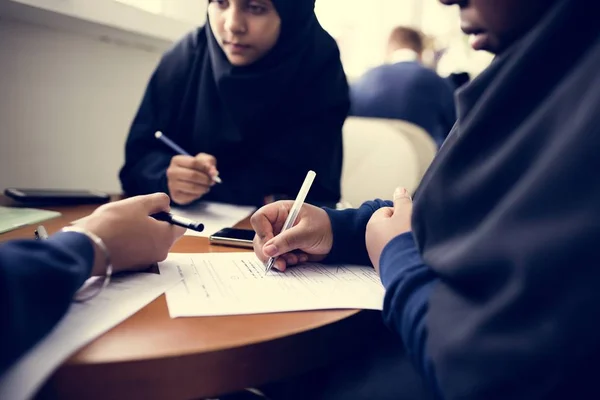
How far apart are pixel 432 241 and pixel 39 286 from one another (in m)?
0.36

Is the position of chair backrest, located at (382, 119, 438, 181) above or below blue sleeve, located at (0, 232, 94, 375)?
below

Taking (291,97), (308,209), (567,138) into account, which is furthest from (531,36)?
(291,97)

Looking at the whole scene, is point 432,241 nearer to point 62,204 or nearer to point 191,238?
point 191,238

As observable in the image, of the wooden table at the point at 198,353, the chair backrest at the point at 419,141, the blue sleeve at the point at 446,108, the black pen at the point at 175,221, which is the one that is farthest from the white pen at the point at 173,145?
the blue sleeve at the point at 446,108

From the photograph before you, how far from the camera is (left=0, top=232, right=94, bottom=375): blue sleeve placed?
0.37 meters

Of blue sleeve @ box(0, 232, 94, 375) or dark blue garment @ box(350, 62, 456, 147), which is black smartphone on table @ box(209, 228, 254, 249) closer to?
blue sleeve @ box(0, 232, 94, 375)

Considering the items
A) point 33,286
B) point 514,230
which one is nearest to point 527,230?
point 514,230

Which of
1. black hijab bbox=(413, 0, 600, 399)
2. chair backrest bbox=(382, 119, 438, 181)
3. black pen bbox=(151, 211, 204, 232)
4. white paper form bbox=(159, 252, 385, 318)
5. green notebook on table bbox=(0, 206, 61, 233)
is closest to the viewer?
black hijab bbox=(413, 0, 600, 399)

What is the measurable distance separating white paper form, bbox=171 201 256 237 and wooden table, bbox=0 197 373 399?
36 cm

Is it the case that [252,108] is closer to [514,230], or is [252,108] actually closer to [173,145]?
[173,145]

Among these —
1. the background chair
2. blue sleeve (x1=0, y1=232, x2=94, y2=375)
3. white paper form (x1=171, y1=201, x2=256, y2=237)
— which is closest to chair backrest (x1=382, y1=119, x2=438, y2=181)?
the background chair

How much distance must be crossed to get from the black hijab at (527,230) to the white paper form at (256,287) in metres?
0.13

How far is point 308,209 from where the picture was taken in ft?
2.31

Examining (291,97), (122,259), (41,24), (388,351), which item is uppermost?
(41,24)
